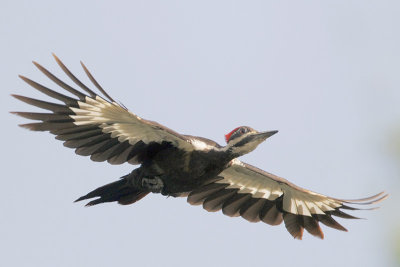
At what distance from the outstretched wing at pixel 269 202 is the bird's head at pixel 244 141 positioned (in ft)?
4.05

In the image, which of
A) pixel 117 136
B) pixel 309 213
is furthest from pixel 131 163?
pixel 309 213

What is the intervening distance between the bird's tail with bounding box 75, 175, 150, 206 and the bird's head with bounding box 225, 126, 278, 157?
58.2 inches

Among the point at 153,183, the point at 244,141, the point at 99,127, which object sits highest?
the point at 99,127

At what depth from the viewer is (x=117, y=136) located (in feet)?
43.4

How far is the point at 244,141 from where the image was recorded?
13.0m

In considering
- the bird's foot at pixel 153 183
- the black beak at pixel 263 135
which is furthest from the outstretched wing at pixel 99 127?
the black beak at pixel 263 135

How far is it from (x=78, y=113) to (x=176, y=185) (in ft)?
5.29

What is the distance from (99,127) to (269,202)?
304 cm

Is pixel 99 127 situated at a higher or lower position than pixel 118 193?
higher

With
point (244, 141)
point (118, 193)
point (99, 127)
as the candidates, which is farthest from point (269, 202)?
point (99, 127)

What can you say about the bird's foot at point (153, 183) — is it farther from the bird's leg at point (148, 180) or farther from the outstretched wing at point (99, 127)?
the outstretched wing at point (99, 127)

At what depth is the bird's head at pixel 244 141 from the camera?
42.7 feet

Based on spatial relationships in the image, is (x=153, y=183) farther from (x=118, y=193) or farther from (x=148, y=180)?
(x=118, y=193)

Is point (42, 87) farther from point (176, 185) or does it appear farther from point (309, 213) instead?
point (309, 213)
